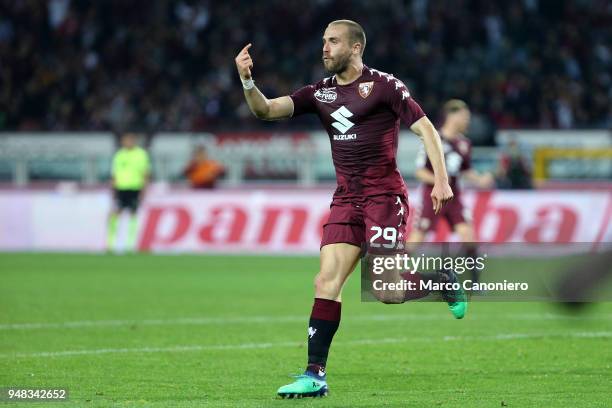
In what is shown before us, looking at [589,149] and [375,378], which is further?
[589,149]

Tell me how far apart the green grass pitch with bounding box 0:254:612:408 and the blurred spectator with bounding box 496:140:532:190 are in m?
6.48

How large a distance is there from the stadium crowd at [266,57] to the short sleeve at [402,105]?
64.1ft

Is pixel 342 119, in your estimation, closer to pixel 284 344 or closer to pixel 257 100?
pixel 257 100

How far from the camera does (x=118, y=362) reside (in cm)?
895

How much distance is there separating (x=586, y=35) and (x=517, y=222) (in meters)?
10.1

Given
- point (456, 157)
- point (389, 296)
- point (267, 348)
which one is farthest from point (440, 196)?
point (456, 157)

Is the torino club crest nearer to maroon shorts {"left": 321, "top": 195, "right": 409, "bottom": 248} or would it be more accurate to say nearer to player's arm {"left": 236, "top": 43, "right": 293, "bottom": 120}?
player's arm {"left": 236, "top": 43, "right": 293, "bottom": 120}

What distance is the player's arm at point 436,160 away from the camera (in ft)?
24.0

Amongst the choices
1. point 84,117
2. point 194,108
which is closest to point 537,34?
point 194,108

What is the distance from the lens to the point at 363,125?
7754mm

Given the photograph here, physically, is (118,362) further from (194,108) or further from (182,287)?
(194,108)

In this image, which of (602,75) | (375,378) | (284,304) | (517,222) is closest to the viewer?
(375,378)

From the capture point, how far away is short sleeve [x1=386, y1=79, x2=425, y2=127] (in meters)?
7.59

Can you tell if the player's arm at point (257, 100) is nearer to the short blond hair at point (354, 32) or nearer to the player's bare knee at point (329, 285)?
the short blond hair at point (354, 32)
